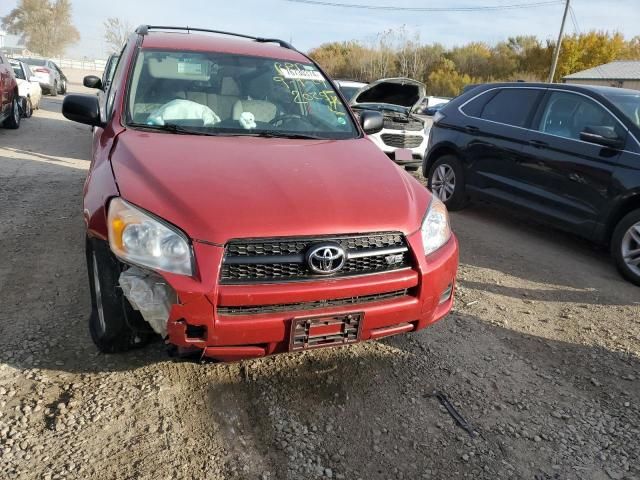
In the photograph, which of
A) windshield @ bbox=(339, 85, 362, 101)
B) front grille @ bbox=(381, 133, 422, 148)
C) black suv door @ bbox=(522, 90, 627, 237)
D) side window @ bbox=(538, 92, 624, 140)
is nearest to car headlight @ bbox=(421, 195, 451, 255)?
black suv door @ bbox=(522, 90, 627, 237)

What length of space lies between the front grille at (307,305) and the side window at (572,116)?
3737 mm

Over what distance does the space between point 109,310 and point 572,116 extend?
4974 mm

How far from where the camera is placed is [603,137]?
5.04 m

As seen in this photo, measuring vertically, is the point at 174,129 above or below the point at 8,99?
above

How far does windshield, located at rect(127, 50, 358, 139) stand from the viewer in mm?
3441

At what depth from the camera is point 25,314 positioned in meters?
3.32

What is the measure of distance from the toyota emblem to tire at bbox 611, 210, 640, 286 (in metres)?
3.56

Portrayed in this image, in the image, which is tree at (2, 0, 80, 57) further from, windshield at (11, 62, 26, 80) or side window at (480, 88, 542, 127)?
side window at (480, 88, 542, 127)

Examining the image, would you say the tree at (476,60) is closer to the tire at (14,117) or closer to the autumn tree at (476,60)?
the autumn tree at (476,60)

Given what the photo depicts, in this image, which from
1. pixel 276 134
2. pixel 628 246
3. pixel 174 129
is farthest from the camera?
pixel 628 246

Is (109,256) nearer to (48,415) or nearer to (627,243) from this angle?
(48,415)

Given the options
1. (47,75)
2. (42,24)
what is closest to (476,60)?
(47,75)

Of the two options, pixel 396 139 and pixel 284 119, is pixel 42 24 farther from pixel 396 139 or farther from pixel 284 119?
pixel 284 119

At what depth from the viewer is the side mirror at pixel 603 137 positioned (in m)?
4.98
